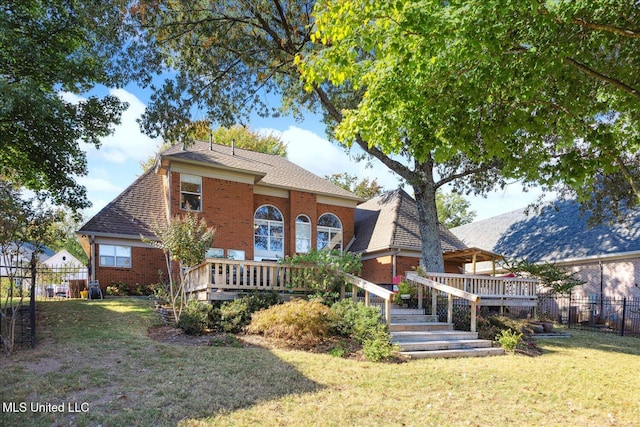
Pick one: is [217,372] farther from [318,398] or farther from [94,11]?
[94,11]

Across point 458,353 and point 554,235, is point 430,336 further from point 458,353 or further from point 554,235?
point 554,235

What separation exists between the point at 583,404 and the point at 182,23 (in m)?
13.7

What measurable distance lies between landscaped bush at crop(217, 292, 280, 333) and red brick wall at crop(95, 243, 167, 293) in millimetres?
9423

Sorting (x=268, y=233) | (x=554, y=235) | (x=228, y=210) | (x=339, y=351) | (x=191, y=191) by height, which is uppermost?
(x=191, y=191)

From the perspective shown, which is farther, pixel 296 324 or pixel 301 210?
pixel 301 210

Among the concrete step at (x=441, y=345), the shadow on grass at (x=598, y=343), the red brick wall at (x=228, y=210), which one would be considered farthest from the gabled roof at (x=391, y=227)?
the concrete step at (x=441, y=345)

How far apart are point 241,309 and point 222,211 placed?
31.9 ft

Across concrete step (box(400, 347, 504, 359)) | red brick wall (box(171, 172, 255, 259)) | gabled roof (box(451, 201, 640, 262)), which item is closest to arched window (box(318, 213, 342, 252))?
red brick wall (box(171, 172, 255, 259))

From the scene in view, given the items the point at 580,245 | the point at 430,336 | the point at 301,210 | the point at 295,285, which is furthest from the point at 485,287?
the point at 301,210

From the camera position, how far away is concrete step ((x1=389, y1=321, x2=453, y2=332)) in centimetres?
1032

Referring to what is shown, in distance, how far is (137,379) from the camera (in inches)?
234

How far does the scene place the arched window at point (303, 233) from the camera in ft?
71.2

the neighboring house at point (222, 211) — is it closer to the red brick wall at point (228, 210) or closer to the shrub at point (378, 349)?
the red brick wall at point (228, 210)

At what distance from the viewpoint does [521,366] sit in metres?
8.32
